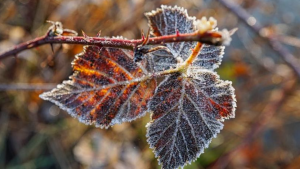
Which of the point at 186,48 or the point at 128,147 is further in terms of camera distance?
the point at 128,147

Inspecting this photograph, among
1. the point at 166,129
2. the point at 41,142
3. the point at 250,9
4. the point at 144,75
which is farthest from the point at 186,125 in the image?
the point at 250,9

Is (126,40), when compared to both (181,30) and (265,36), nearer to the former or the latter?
(181,30)

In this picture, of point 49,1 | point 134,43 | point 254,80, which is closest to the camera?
point 134,43

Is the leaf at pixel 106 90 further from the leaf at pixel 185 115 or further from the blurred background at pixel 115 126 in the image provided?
the blurred background at pixel 115 126

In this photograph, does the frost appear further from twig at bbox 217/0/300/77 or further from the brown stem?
twig at bbox 217/0/300/77

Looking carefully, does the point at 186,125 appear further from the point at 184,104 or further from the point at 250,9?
the point at 250,9

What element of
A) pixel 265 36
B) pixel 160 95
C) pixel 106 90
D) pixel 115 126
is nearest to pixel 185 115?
pixel 160 95

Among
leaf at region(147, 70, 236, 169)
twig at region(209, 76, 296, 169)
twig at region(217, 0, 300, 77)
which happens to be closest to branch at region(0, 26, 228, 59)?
leaf at region(147, 70, 236, 169)
